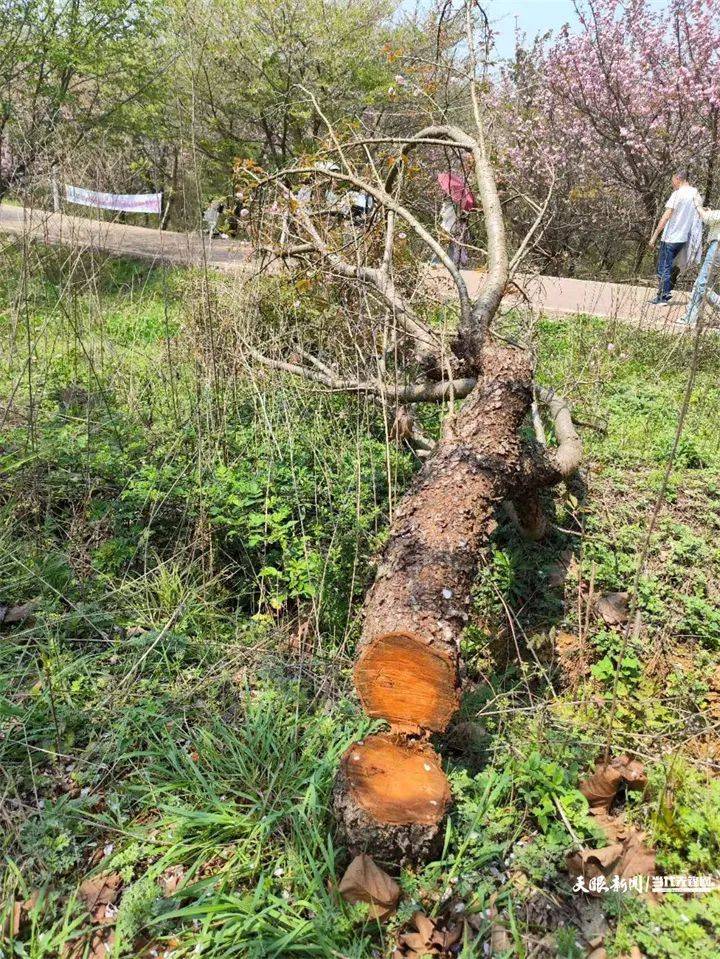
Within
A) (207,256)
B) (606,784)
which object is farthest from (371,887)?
(207,256)

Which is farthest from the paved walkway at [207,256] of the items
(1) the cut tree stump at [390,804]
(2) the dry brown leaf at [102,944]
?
(2) the dry brown leaf at [102,944]

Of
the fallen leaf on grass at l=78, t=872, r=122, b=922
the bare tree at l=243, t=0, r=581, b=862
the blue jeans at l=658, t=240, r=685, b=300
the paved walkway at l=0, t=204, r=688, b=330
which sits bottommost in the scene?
the fallen leaf on grass at l=78, t=872, r=122, b=922

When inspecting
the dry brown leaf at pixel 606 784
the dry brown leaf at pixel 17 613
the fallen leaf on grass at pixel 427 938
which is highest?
the dry brown leaf at pixel 17 613

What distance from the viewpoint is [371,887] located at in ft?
6.20

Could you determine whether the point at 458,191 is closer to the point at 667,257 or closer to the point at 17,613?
the point at 667,257

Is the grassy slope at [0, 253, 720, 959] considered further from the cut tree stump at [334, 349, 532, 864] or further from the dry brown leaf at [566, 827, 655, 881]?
the cut tree stump at [334, 349, 532, 864]

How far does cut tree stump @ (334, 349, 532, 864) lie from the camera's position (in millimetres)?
1945

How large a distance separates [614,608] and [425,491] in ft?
3.82

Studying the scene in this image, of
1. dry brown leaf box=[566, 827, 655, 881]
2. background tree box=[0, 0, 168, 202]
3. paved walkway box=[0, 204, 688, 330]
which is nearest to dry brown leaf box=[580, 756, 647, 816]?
dry brown leaf box=[566, 827, 655, 881]

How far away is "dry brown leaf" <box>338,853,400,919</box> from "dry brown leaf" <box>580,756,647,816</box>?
80 cm

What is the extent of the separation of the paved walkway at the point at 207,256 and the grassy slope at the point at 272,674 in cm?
36

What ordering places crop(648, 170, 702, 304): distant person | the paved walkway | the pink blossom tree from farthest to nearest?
1. the pink blossom tree
2. crop(648, 170, 702, 304): distant person
3. the paved walkway

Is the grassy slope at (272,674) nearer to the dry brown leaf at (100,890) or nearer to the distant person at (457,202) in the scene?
the dry brown leaf at (100,890)

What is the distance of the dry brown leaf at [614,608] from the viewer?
3.15 meters
